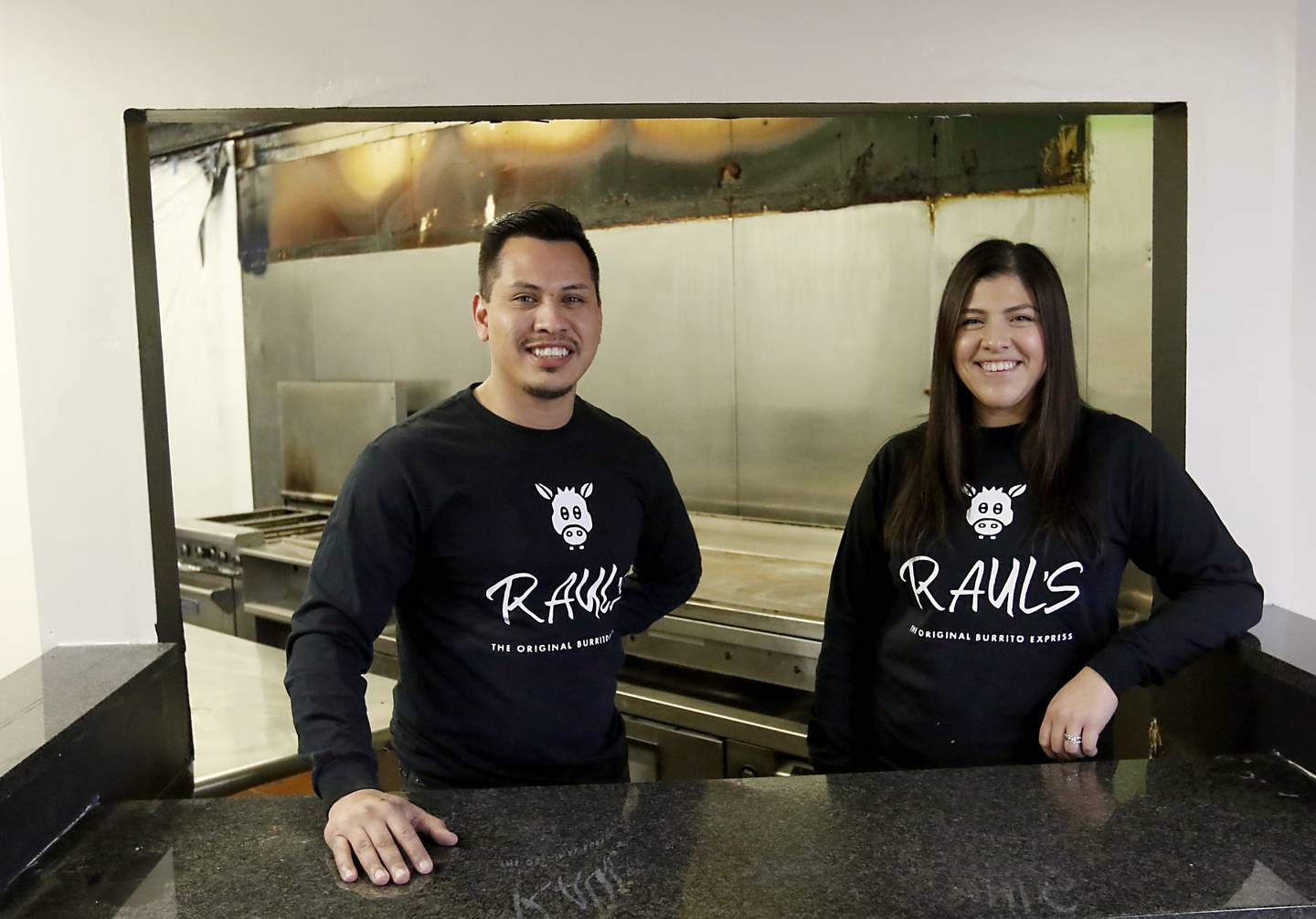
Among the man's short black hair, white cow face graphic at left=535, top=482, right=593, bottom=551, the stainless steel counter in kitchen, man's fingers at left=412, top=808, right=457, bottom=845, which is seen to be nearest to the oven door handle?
the stainless steel counter in kitchen

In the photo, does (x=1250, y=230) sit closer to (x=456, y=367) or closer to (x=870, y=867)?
(x=870, y=867)

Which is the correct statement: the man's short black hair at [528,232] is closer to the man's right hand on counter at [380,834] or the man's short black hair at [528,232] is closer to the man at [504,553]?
the man at [504,553]

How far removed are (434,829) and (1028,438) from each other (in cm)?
94

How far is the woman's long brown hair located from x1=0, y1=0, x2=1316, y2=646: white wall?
330mm

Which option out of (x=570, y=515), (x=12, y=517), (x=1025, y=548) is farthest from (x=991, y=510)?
(x=12, y=517)

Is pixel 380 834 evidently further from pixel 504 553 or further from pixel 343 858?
pixel 504 553

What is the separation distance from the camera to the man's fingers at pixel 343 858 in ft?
3.76

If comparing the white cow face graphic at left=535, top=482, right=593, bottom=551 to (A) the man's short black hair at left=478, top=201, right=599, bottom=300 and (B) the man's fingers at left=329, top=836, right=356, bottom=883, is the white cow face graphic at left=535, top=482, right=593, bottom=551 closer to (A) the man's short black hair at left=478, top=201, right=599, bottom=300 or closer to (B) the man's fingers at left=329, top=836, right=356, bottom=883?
(A) the man's short black hair at left=478, top=201, right=599, bottom=300

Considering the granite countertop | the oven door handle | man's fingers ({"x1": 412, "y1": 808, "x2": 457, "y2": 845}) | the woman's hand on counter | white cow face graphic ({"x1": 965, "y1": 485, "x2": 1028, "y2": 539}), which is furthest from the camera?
the oven door handle

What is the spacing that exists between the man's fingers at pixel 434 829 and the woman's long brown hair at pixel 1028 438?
729 mm

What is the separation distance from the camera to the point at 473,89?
1644 millimetres

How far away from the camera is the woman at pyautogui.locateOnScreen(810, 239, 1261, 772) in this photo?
4.95ft

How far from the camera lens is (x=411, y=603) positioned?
1.59 meters

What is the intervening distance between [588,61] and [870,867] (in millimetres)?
1170
